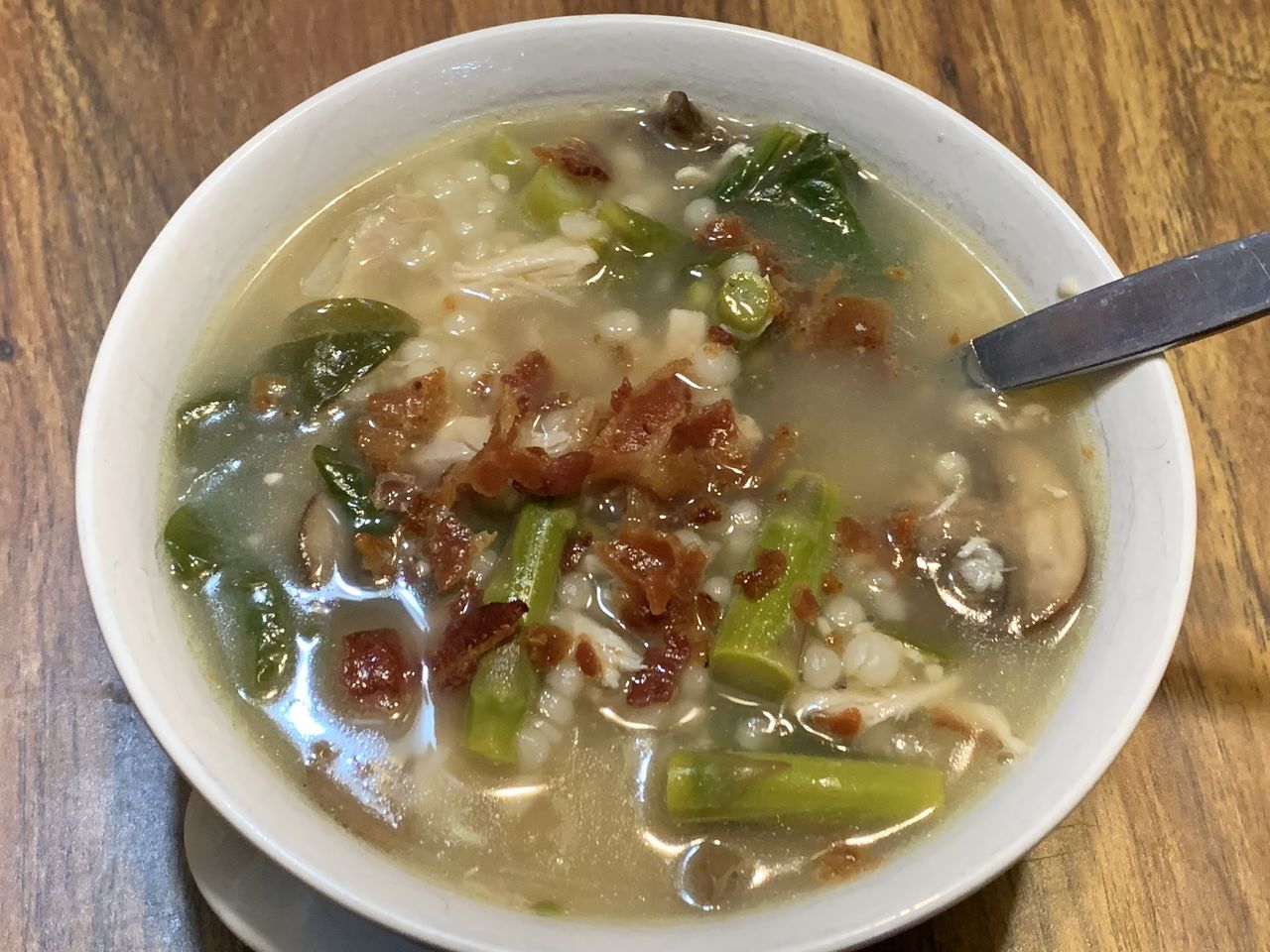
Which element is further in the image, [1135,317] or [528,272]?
[528,272]

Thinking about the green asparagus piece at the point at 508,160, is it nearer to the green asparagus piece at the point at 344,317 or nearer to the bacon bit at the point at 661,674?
the green asparagus piece at the point at 344,317

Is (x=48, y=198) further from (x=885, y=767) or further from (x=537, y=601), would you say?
(x=885, y=767)

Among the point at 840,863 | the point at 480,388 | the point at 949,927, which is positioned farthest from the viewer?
the point at 480,388

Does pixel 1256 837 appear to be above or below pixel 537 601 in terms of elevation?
below

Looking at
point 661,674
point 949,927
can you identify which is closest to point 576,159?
point 661,674

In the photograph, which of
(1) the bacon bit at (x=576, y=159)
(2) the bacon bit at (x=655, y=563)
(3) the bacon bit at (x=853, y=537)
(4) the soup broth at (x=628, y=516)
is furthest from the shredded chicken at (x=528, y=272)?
(3) the bacon bit at (x=853, y=537)

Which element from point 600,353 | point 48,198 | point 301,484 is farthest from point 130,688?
point 48,198

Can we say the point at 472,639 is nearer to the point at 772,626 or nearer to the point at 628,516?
the point at 628,516
